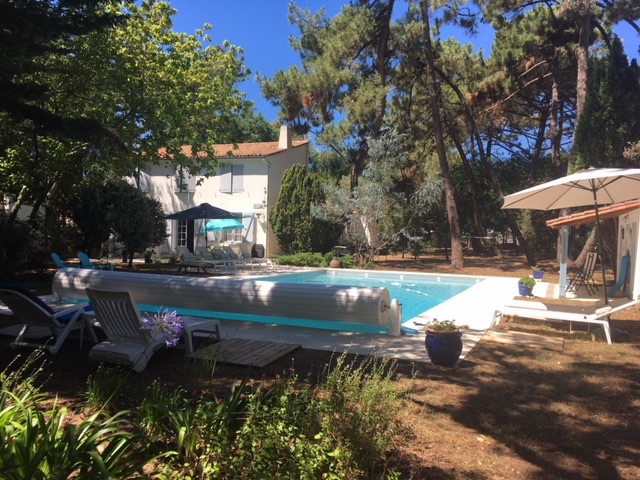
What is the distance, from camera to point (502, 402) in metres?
4.32

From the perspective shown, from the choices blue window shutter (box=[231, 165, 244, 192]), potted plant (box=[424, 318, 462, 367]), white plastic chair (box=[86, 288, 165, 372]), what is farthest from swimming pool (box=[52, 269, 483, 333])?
blue window shutter (box=[231, 165, 244, 192])

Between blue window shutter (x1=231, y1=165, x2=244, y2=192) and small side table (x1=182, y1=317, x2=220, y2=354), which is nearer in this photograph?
small side table (x1=182, y1=317, x2=220, y2=354)

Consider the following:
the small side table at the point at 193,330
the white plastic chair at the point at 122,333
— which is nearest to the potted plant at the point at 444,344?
the small side table at the point at 193,330

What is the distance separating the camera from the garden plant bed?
3.18 m

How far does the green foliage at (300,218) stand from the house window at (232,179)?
2.51 metres

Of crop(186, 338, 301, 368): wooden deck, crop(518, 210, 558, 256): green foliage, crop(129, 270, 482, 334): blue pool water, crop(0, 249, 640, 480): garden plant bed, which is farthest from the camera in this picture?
crop(518, 210, 558, 256): green foliage

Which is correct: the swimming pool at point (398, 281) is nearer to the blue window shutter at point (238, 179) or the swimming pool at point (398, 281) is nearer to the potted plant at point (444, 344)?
the blue window shutter at point (238, 179)

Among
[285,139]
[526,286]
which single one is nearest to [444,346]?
[526,286]

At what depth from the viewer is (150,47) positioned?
14148 millimetres

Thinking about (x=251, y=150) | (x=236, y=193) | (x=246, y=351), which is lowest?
(x=246, y=351)

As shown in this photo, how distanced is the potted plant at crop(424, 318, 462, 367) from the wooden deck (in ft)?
5.47

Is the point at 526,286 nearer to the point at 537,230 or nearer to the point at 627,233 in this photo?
the point at 627,233

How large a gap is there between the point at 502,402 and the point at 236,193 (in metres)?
22.1

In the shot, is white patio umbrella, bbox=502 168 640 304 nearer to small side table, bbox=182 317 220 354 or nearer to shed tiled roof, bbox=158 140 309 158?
small side table, bbox=182 317 220 354
